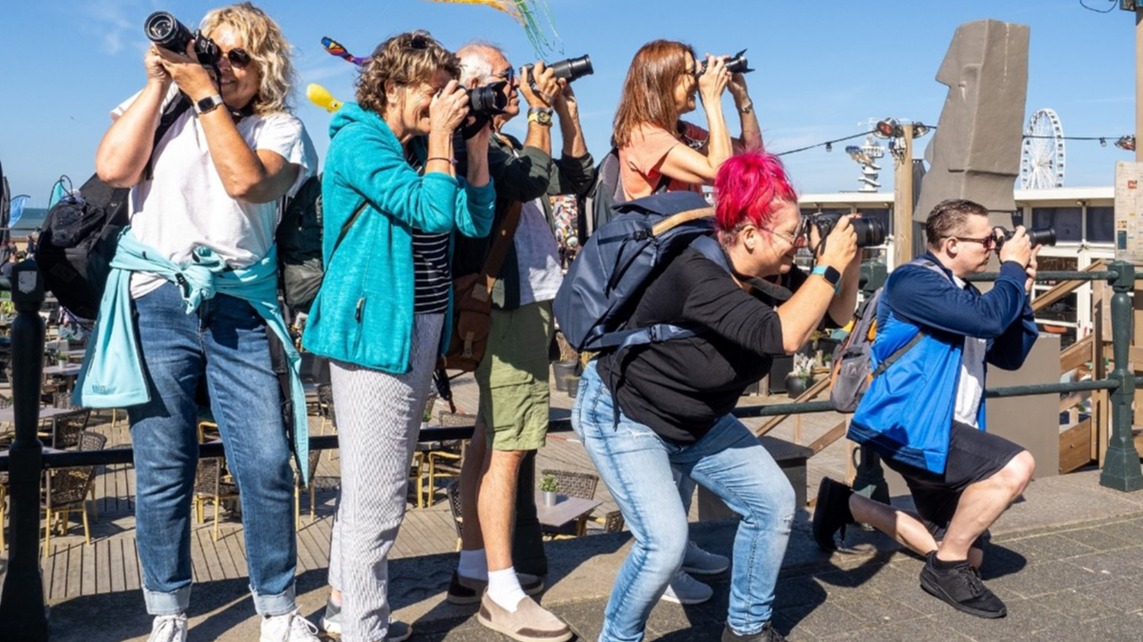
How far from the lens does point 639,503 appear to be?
2.81 m

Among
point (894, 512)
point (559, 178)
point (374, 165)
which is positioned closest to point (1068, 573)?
point (894, 512)

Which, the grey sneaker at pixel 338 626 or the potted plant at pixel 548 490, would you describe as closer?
the grey sneaker at pixel 338 626

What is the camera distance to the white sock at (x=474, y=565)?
11.1 feet

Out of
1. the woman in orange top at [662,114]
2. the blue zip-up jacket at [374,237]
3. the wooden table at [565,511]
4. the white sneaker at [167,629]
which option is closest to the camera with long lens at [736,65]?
the woman in orange top at [662,114]

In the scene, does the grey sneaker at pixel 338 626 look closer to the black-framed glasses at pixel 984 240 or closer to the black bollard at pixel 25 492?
the black bollard at pixel 25 492

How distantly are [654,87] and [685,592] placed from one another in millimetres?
1630

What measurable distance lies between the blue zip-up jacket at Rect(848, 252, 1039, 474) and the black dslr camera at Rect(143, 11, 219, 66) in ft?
7.52

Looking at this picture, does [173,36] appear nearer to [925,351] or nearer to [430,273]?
[430,273]

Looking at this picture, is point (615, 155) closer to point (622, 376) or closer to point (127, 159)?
point (622, 376)

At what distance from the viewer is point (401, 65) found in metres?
2.79

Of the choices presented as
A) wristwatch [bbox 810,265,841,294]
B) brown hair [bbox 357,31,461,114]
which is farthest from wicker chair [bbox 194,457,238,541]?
wristwatch [bbox 810,265,841,294]

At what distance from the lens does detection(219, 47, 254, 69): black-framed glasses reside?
2.77 m

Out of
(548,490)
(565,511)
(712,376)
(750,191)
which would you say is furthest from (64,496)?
(750,191)

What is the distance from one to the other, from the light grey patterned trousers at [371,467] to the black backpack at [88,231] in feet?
2.15
